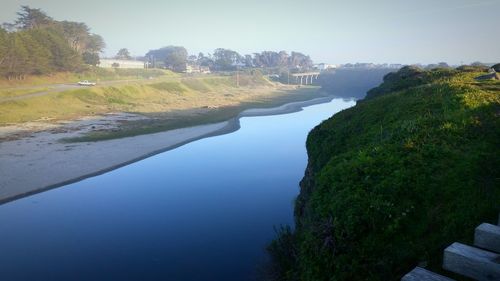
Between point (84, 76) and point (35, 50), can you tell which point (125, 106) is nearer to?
point (35, 50)

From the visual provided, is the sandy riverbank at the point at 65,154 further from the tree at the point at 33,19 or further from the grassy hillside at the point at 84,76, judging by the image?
the tree at the point at 33,19

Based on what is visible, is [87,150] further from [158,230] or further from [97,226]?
[158,230]

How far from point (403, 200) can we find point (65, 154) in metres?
35.0

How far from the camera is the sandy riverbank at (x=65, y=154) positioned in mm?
27688

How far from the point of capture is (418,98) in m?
17.2

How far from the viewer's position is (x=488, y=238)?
5660mm

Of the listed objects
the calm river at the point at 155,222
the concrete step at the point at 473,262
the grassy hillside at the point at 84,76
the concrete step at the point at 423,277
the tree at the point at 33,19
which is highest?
the tree at the point at 33,19

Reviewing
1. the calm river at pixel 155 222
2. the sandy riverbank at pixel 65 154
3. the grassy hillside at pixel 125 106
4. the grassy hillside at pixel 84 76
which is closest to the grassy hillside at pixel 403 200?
the calm river at pixel 155 222

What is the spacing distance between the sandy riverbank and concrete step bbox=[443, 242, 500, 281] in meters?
28.1

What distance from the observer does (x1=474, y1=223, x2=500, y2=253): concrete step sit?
218 inches

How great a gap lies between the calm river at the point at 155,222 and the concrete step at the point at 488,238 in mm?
12081

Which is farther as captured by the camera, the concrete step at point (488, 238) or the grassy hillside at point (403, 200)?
the grassy hillside at point (403, 200)

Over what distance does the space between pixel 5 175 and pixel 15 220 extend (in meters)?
8.80

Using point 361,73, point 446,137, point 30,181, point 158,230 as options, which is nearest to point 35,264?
point 158,230
